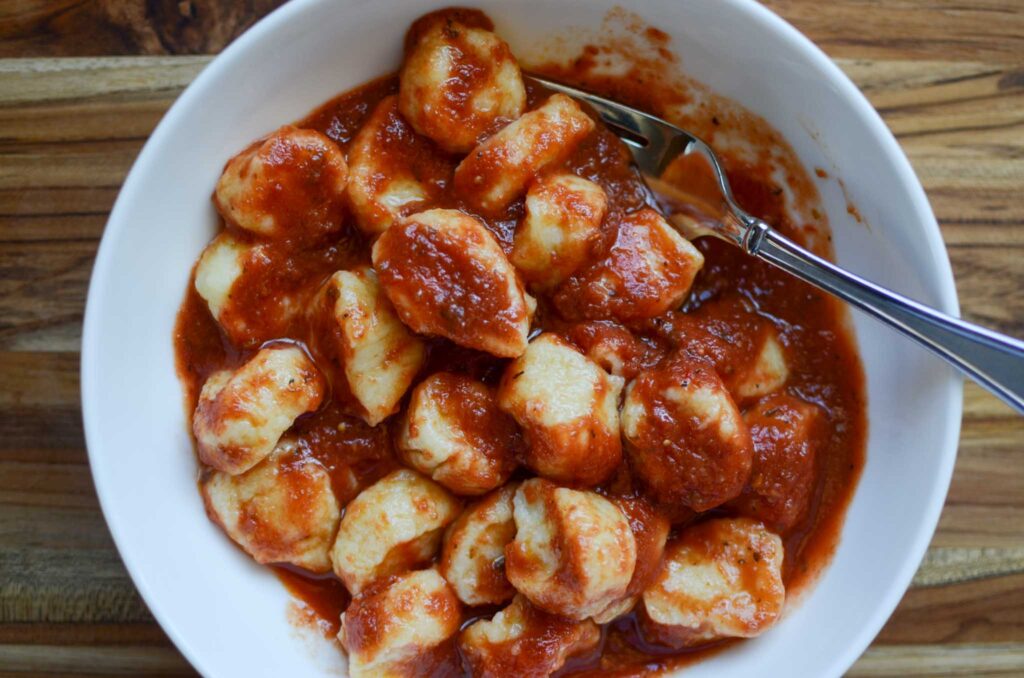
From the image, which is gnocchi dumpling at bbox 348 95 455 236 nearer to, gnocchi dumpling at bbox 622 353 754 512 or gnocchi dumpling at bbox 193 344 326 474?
gnocchi dumpling at bbox 193 344 326 474

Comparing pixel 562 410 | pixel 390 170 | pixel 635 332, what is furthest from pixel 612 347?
pixel 390 170

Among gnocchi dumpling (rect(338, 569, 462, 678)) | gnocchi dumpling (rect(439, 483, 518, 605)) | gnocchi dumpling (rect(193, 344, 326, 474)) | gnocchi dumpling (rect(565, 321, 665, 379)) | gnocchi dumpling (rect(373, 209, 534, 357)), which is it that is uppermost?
gnocchi dumpling (rect(373, 209, 534, 357))

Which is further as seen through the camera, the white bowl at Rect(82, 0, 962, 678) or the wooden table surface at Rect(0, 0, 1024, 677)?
the wooden table surface at Rect(0, 0, 1024, 677)

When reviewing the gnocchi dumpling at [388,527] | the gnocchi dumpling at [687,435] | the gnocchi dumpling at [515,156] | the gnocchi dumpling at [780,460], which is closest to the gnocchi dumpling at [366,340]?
the gnocchi dumpling at [388,527]

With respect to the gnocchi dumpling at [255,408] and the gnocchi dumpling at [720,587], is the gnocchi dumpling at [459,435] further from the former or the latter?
the gnocchi dumpling at [720,587]

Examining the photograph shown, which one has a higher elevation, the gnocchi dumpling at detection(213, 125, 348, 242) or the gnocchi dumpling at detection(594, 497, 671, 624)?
the gnocchi dumpling at detection(213, 125, 348, 242)

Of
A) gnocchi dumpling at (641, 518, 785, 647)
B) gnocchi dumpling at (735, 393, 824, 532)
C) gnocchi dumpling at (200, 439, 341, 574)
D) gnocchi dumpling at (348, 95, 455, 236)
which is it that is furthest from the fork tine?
gnocchi dumpling at (200, 439, 341, 574)

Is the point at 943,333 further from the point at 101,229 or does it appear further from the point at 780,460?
the point at 101,229
